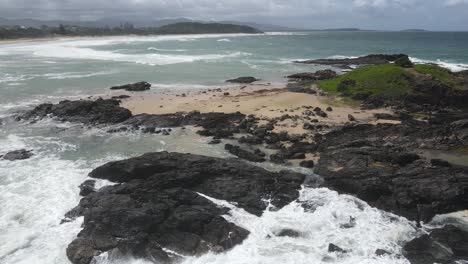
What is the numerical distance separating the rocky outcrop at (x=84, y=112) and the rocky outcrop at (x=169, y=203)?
35.9 ft

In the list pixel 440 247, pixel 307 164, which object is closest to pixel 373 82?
pixel 307 164

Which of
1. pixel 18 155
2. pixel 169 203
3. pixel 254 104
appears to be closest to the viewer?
pixel 169 203

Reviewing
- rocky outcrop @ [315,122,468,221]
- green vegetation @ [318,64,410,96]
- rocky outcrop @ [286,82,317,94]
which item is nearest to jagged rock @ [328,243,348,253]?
rocky outcrop @ [315,122,468,221]

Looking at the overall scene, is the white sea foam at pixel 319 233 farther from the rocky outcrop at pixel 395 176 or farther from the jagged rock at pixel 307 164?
the jagged rock at pixel 307 164

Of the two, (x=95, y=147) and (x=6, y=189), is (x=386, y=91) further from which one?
(x=6, y=189)

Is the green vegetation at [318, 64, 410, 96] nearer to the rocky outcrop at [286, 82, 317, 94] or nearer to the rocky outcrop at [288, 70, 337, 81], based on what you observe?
the rocky outcrop at [286, 82, 317, 94]

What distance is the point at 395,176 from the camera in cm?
1755

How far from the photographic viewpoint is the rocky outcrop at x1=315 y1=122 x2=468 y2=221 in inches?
627

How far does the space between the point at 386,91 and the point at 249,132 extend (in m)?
13.8

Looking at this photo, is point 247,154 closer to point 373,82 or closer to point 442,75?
point 373,82

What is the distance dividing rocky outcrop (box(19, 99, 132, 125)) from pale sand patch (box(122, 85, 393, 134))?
223 cm

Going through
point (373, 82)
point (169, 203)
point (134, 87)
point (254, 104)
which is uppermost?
point (373, 82)

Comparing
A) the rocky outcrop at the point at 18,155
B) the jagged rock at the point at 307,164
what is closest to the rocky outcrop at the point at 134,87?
the rocky outcrop at the point at 18,155

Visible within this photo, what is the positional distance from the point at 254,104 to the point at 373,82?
10.5 meters
